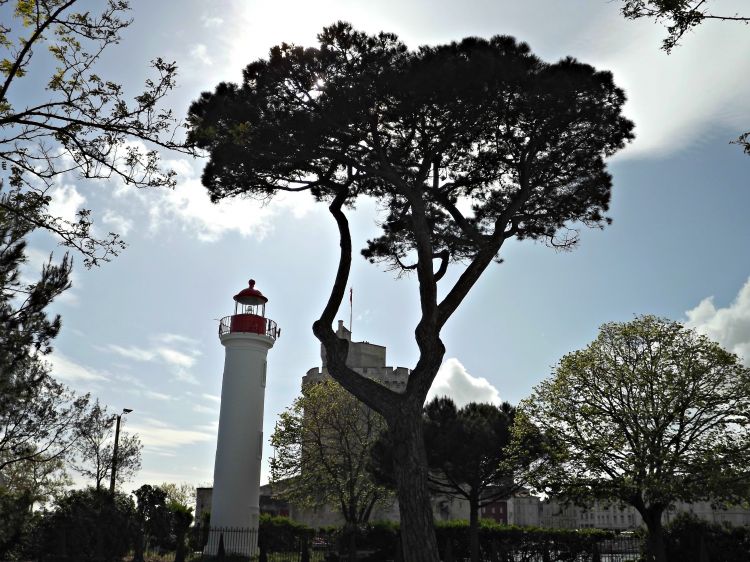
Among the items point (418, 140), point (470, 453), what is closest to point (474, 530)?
point (470, 453)

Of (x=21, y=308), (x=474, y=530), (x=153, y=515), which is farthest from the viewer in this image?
(x=153, y=515)

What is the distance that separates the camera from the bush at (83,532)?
19.7 metres

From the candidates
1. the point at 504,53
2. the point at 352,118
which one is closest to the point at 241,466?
the point at 352,118

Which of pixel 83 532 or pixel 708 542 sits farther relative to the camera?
pixel 708 542

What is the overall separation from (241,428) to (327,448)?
22.5 ft

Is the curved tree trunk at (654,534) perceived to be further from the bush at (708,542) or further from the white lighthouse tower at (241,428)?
the white lighthouse tower at (241,428)

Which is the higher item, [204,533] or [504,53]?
[504,53]

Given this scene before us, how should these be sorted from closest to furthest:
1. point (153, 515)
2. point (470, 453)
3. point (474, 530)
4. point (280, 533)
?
point (474, 530) < point (470, 453) < point (153, 515) < point (280, 533)

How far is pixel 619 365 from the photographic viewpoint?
21.4m

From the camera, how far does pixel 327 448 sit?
103 feet

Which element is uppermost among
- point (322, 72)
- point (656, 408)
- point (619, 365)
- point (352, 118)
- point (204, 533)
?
point (322, 72)

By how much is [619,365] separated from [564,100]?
10.7m

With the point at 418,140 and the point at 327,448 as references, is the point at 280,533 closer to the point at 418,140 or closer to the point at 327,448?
the point at 327,448

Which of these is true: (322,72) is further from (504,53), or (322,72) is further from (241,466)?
(241,466)
